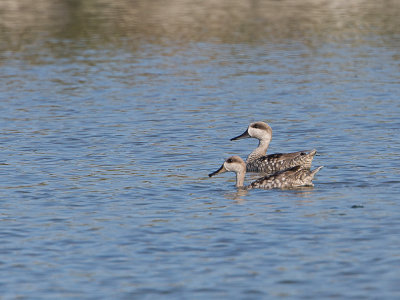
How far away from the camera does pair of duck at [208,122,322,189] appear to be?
18562 millimetres

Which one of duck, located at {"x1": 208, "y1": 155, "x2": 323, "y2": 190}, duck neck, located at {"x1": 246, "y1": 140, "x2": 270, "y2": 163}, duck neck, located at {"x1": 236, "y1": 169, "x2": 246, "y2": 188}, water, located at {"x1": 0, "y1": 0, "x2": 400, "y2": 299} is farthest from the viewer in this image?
duck neck, located at {"x1": 246, "y1": 140, "x2": 270, "y2": 163}

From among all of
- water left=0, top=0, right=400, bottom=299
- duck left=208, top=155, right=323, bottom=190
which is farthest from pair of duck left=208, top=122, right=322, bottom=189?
water left=0, top=0, right=400, bottom=299

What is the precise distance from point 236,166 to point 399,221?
443 cm

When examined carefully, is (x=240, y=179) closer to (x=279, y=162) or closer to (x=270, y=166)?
(x=279, y=162)

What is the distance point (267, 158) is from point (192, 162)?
176 cm

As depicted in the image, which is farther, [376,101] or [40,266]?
[376,101]

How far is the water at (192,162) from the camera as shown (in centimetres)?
1327

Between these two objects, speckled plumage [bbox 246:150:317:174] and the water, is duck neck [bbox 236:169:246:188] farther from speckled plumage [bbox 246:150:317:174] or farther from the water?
speckled plumage [bbox 246:150:317:174]

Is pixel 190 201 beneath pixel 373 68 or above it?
above

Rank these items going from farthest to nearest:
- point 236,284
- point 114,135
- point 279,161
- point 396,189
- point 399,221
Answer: point 114,135 < point 279,161 < point 396,189 < point 399,221 < point 236,284

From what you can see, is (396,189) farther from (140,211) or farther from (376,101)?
(376,101)

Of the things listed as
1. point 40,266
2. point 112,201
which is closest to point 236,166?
point 112,201

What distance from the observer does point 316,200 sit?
17.5m

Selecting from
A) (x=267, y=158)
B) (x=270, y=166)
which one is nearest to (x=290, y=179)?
(x=270, y=166)
